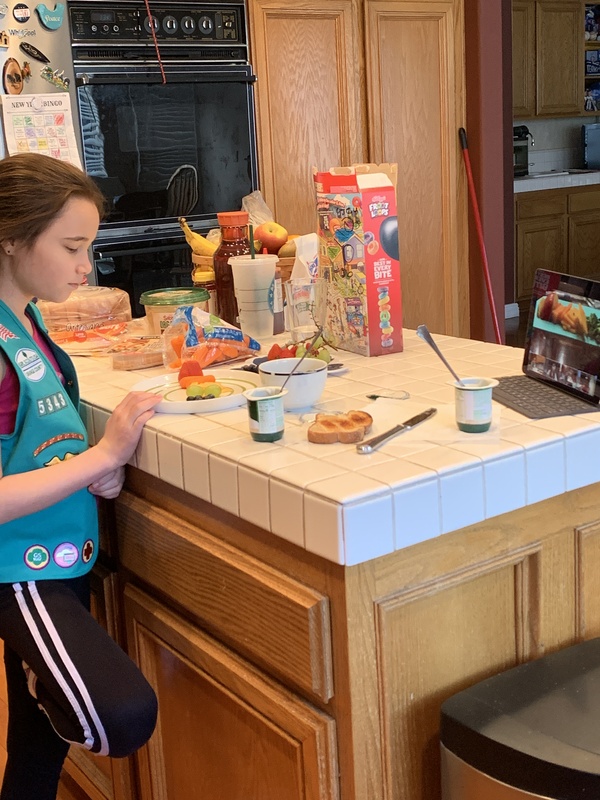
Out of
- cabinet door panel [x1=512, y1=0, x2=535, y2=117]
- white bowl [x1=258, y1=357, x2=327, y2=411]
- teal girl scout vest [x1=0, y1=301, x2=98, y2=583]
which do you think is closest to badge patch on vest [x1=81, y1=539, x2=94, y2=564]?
teal girl scout vest [x1=0, y1=301, x2=98, y2=583]

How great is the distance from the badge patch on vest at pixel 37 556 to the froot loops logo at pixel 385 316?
702 mm

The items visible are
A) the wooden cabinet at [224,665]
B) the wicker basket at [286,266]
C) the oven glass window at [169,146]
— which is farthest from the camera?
the oven glass window at [169,146]

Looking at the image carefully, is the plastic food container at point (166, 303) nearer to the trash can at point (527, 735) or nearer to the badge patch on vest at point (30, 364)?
the badge patch on vest at point (30, 364)

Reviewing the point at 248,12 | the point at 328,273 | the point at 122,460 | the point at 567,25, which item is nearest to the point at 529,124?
the point at 567,25

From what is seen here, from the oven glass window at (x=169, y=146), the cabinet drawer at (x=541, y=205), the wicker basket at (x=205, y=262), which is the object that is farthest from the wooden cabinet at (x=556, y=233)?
the wicker basket at (x=205, y=262)

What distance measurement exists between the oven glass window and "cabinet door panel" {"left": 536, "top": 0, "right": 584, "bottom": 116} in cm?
423

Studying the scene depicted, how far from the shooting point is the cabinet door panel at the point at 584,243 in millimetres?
7387

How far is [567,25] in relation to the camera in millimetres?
7250

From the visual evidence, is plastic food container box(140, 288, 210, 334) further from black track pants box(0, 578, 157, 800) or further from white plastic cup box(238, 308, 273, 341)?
black track pants box(0, 578, 157, 800)

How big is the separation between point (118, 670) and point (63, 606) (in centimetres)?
13

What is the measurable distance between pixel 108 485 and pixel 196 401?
206mm

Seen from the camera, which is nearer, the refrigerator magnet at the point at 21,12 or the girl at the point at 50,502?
the girl at the point at 50,502

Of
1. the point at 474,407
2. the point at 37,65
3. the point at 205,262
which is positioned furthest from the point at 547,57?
the point at 474,407

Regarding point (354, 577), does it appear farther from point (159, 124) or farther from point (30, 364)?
point (159, 124)
